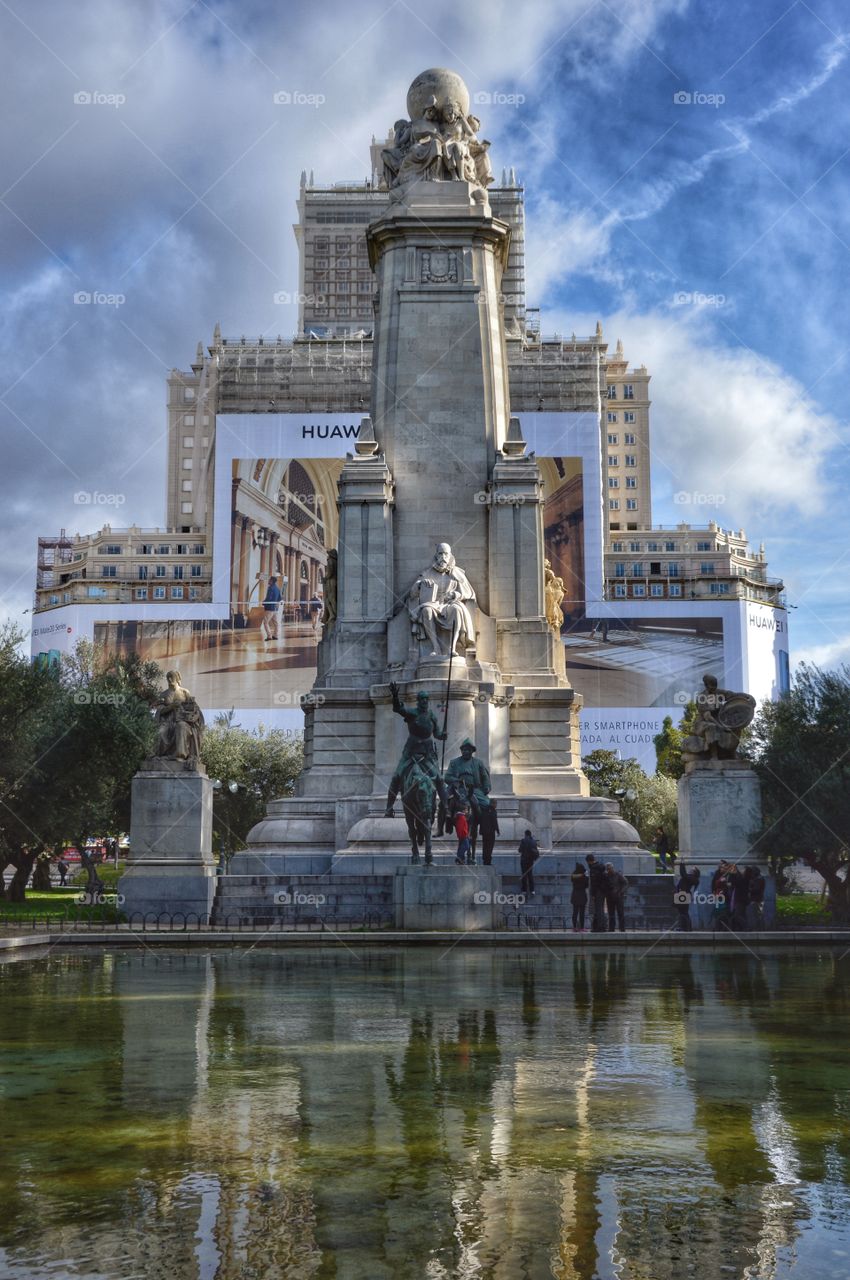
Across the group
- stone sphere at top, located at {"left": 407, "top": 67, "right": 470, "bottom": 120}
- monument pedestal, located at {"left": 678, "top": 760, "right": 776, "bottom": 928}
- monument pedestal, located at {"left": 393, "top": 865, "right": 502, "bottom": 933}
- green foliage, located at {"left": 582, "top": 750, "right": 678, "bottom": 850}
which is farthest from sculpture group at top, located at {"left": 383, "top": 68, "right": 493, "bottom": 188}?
green foliage, located at {"left": 582, "top": 750, "right": 678, "bottom": 850}

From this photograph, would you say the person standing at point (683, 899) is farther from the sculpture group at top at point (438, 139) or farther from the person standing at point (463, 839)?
the sculpture group at top at point (438, 139)

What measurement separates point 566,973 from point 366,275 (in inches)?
4975

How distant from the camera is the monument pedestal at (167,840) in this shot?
86.2 feet

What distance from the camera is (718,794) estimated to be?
27.5 m

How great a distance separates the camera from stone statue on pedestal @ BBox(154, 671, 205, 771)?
27.8m

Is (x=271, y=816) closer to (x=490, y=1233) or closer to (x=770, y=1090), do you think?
(x=770, y=1090)

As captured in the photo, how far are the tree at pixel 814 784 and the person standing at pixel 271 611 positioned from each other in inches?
2217

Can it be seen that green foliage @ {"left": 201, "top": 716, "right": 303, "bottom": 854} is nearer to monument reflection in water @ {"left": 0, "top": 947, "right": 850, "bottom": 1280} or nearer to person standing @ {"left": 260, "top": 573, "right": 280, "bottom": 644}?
person standing @ {"left": 260, "top": 573, "right": 280, "bottom": 644}

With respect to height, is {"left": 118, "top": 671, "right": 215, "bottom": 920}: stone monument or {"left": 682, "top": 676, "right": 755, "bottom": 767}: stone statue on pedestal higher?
{"left": 682, "top": 676, "right": 755, "bottom": 767}: stone statue on pedestal

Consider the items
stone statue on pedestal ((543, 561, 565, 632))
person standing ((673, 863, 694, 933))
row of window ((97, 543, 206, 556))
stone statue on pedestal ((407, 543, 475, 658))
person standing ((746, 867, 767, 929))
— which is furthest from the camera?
row of window ((97, 543, 206, 556))

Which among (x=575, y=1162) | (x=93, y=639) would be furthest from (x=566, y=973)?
(x=93, y=639)

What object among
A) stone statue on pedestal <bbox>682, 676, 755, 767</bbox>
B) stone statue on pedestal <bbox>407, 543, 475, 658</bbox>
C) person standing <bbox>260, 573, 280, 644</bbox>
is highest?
person standing <bbox>260, 573, 280, 644</bbox>

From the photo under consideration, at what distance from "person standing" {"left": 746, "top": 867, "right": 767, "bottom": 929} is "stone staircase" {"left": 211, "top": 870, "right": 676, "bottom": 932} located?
4.53ft

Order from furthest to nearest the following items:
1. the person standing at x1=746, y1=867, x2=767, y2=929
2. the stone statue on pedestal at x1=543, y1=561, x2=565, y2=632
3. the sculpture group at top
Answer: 1. the sculpture group at top
2. the stone statue on pedestal at x1=543, y1=561, x2=565, y2=632
3. the person standing at x1=746, y1=867, x2=767, y2=929
